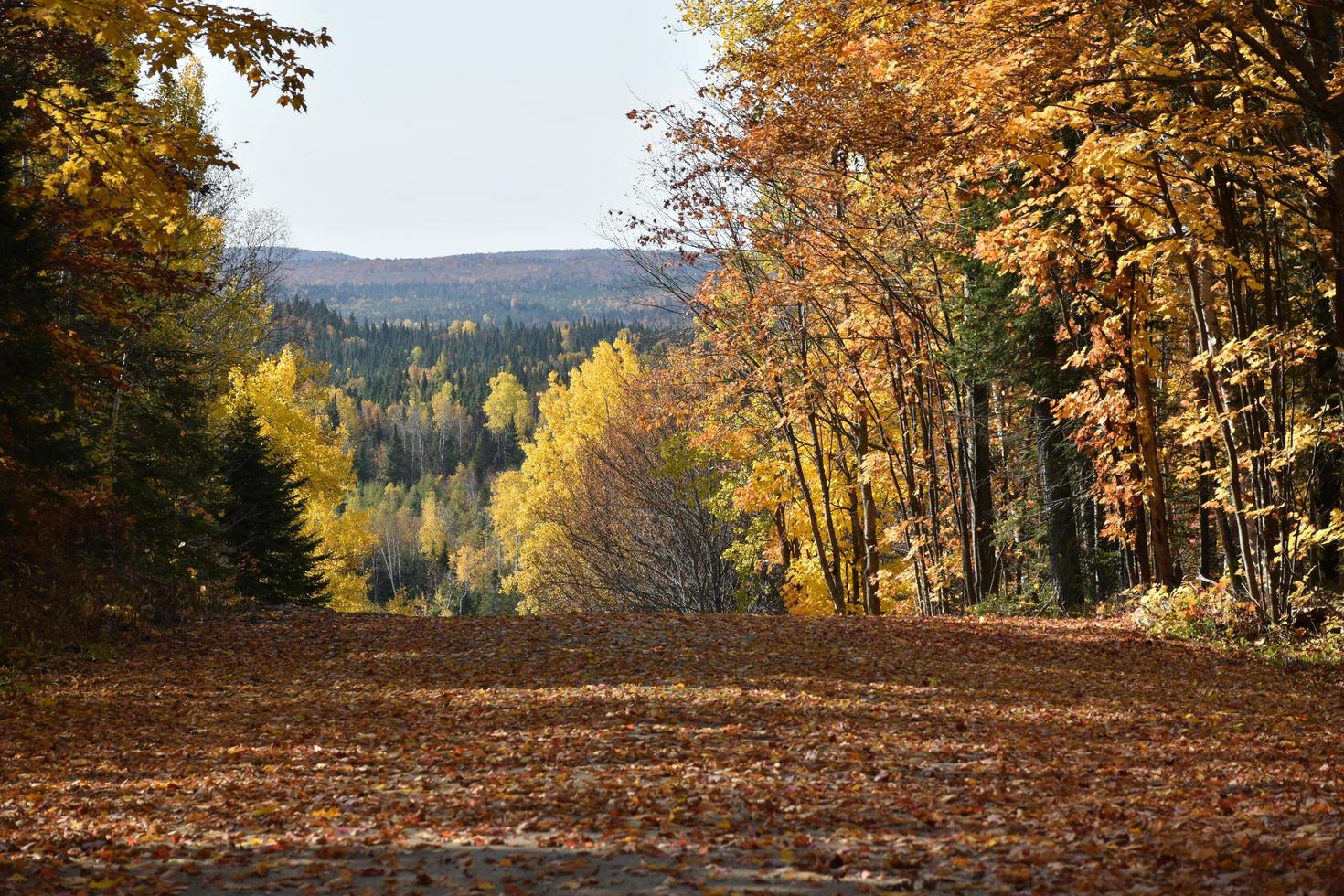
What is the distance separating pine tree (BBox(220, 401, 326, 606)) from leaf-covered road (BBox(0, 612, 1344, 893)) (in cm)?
931

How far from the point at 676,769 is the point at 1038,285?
6.77 metres

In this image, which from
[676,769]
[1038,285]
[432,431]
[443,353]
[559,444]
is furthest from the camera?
[443,353]

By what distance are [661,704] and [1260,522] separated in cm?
610

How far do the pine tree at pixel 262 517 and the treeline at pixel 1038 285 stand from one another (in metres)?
7.96

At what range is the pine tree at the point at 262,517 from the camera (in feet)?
67.8

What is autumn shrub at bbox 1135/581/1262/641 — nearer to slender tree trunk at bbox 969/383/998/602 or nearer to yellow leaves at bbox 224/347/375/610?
slender tree trunk at bbox 969/383/998/602

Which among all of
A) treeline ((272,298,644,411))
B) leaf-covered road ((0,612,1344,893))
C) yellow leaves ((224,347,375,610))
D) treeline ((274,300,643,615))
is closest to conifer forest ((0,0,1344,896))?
leaf-covered road ((0,612,1344,893))

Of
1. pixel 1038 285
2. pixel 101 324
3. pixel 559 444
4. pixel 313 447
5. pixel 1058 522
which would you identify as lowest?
pixel 1058 522

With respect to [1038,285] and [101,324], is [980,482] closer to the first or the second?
[1038,285]

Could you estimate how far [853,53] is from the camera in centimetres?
1020

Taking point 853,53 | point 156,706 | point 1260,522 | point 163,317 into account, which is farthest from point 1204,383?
point 163,317

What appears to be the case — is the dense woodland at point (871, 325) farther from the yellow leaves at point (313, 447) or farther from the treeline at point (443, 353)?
the treeline at point (443, 353)

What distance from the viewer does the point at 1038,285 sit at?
444 inches

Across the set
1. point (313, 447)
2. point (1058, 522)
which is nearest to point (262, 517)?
point (313, 447)
